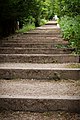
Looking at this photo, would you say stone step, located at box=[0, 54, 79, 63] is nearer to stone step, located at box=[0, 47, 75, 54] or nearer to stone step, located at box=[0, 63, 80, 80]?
stone step, located at box=[0, 47, 75, 54]

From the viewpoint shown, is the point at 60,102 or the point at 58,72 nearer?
the point at 60,102

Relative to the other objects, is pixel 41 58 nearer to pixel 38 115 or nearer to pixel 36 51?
pixel 36 51

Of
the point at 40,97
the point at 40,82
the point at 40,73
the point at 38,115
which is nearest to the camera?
the point at 38,115

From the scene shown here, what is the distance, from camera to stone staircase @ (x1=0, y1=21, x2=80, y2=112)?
3990 mm

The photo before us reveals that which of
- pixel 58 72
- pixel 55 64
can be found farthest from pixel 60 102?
pixel 55 64

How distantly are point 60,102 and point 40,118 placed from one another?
425 millimetres

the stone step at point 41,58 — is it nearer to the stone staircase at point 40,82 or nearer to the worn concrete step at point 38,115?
the stone staircase at point 40,82

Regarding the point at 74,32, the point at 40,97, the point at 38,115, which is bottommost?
the point at 38,115

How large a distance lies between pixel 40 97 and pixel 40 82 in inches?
Result: 39.0

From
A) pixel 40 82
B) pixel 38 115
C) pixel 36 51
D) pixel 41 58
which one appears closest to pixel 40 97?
pixel 38 115

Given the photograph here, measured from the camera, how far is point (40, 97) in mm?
4059

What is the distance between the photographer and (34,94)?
4277mm

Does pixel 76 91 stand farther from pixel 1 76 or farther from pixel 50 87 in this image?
pixel 1 76

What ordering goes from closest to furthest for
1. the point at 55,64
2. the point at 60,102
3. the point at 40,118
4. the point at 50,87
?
1. the point at 40,118
2. the point at 60,102
3. the point at 50,87
4. the point at 55,64
